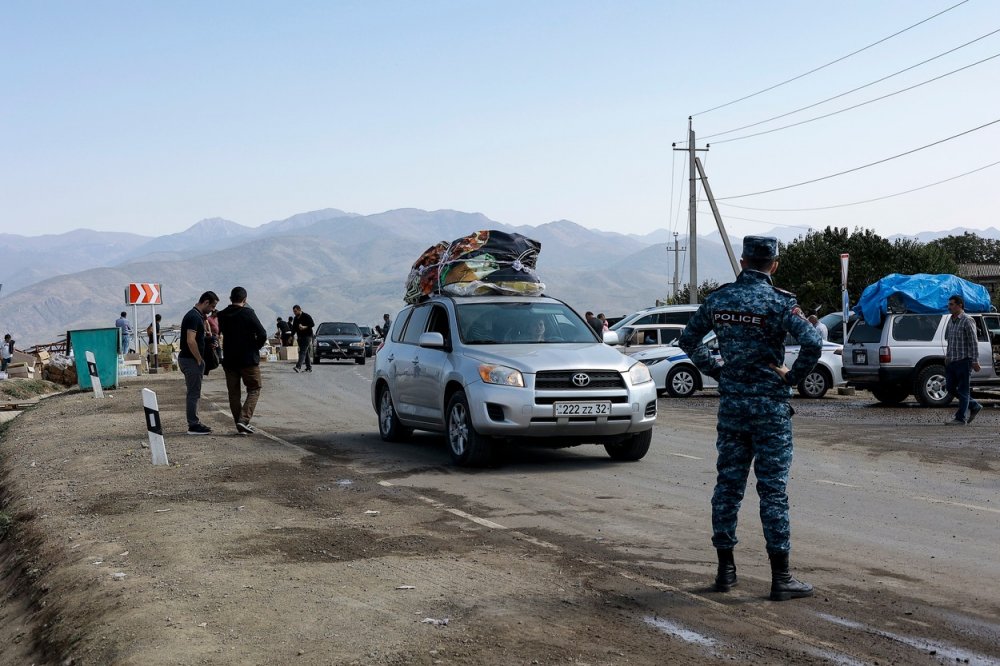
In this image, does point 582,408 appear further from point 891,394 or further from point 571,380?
point 891,394

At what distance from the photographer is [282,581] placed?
6633mm

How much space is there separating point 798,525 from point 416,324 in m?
6.65

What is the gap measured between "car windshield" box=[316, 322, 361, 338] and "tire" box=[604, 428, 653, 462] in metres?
34.3

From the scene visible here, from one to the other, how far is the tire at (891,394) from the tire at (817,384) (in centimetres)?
175

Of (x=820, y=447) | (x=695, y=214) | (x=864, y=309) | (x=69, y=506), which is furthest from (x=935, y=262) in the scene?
(x=69, y=506)

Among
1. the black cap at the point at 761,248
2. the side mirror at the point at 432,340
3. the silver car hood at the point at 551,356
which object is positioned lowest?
the silver car hood at the point at 551,356

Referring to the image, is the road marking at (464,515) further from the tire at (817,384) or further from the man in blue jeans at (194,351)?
the tire at (817,384)

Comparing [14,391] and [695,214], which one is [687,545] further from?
[695,214]

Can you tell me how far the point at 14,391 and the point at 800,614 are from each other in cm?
2775

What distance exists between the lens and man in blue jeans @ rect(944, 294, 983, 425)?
17.4m

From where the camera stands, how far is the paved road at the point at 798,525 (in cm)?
555

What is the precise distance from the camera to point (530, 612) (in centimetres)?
584

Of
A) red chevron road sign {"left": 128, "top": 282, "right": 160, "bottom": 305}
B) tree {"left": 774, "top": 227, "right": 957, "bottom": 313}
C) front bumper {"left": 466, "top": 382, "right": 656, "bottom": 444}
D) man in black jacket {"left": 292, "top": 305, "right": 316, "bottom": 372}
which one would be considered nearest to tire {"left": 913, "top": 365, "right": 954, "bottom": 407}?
front bumper {"left": 466, "top": 382, "right": 656, "bottom": 444}

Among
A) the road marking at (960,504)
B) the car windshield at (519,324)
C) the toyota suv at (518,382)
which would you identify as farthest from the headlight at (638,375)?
the road marking at (960,504)
